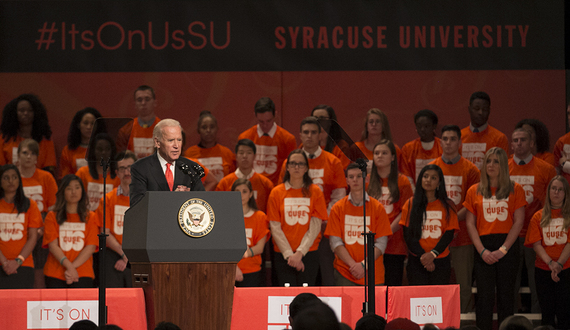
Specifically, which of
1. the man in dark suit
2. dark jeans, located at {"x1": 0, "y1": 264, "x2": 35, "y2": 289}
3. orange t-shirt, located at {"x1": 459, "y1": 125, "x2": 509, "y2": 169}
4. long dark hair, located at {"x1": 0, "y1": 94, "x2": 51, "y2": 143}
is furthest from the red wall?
the man in dark suit

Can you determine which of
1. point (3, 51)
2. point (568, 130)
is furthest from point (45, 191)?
point (568, 130)

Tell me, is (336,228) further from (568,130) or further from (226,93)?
(568,130)

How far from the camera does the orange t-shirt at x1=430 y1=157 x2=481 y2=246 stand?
648cm

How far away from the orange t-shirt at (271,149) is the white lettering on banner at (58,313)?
2917 millimetres

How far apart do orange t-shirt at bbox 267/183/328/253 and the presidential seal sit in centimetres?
307

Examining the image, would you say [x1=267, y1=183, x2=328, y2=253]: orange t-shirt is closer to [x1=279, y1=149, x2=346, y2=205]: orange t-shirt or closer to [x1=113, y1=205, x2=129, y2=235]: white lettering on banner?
[x1=279, y1=149, x2=346, y2=205]: orange t-shirt

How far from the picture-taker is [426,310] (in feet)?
15.5

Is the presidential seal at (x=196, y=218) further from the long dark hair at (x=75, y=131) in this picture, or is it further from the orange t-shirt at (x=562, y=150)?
the orange t-shirt at (x=562, y=150)

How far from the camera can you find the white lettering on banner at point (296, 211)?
611cm

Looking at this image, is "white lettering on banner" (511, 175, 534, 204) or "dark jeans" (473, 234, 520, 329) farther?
"white lettering on banner" (511, 175, 534, 204)

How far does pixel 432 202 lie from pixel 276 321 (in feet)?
7.49

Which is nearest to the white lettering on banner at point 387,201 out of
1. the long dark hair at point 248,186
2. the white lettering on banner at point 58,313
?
the long dark hair at point 248,186

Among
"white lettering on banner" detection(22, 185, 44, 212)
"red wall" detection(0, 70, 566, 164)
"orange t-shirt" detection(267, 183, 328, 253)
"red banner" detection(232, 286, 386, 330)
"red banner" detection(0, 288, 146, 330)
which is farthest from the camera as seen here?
"red wall" detection(0, 70, 566, 164)

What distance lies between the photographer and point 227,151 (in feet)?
23.0
